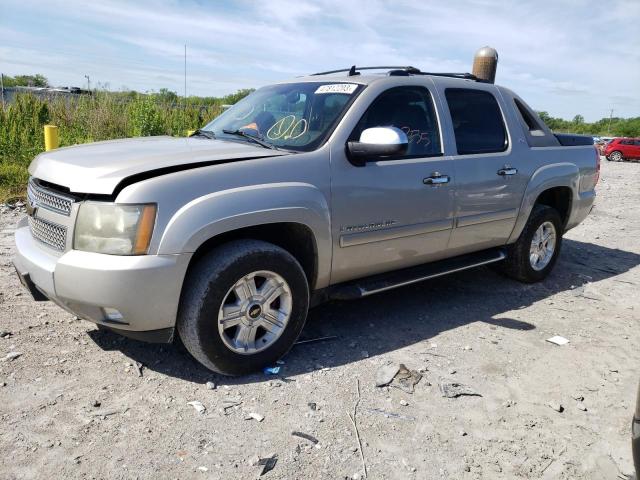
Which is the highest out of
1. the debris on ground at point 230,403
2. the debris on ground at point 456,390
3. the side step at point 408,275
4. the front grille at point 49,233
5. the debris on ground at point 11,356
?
the front grille at point 49,233

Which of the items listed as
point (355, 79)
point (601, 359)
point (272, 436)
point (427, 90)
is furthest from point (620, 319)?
point (272, 436)

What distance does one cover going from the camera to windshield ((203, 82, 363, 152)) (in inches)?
139

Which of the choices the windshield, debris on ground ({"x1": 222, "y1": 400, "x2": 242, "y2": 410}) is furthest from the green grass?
debris on ground ({"x1": 222, "y1": 400, "x2": 242, "y2": 410})

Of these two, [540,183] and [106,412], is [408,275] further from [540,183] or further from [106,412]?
[106,412]

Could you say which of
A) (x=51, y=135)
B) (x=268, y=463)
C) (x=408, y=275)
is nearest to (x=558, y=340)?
(x=408, y=275)

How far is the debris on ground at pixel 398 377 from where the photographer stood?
10.6 feet

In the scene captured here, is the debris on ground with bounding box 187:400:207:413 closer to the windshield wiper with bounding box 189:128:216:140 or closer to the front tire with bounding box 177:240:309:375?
the front tire with bounding box 177:240:309:375

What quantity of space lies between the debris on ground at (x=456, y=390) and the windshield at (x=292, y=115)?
1.72 meters

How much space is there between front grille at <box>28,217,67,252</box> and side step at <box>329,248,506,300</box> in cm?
171

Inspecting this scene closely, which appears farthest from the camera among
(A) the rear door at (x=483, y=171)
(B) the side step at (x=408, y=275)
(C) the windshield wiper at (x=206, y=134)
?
(A) the rear door at (x=483, y=171)

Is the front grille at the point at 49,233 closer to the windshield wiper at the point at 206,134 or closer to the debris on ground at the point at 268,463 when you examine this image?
the windshield wiper at the point at 206,134

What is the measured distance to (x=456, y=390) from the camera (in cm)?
322

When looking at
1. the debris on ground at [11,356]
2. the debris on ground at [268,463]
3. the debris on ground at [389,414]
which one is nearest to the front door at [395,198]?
the debris on ground at [389,414]

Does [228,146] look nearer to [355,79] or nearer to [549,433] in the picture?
[355,79]
